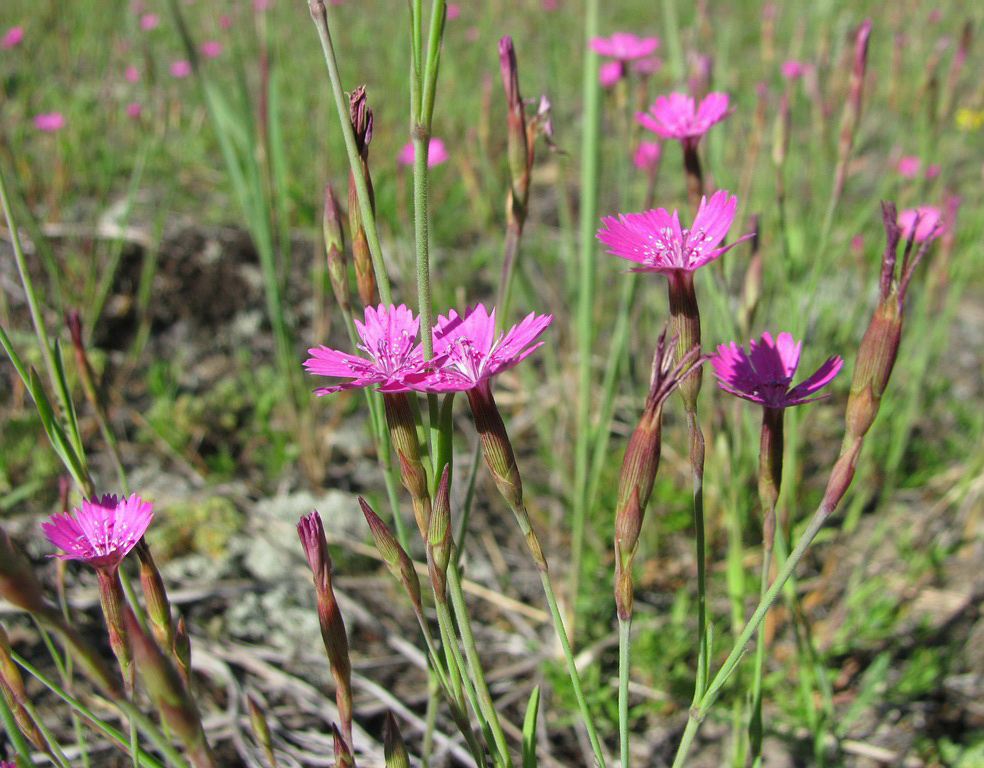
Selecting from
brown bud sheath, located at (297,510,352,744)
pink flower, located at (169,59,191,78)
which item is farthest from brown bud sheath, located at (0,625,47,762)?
pink flower, located at (169,59,191,78)

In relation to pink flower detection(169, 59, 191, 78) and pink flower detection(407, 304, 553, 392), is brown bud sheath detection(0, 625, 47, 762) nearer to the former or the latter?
pink flower detection(407, 304, 553, 392)

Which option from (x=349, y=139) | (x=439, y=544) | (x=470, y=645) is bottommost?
(x=470, y=645)

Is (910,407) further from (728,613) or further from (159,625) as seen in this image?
(159,625)

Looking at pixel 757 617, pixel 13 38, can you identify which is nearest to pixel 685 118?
pixel 757 617

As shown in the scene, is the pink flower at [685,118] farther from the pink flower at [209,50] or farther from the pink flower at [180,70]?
the pink flower at [180,70]

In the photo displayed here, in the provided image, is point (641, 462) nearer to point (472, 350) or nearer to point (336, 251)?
point (472, 350)

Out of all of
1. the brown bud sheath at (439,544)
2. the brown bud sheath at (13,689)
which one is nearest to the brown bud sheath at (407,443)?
the brown bud sheath at (439,544)

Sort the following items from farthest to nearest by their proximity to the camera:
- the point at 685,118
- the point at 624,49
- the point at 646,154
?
1. the point at 646,154
2. the point at 624,49
3. the point at 685,118
